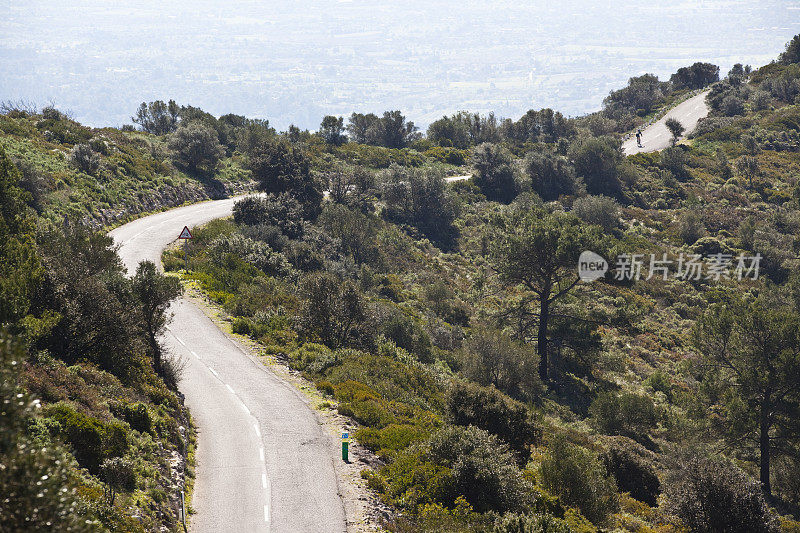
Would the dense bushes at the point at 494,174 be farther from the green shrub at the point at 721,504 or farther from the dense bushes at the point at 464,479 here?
the dense bushes at the point at 464,479

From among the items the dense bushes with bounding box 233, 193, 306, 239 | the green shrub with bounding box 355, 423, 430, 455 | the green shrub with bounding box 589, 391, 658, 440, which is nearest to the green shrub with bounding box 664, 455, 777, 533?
the green shrub with bounding box 355, 423, 430, 455

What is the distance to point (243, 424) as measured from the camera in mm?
19312

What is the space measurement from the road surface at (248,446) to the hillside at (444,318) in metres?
1.14

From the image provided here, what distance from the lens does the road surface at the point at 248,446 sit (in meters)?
14.2

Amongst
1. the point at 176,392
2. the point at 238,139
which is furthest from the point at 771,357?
the point at 238,139

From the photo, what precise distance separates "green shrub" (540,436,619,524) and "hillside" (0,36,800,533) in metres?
0.09

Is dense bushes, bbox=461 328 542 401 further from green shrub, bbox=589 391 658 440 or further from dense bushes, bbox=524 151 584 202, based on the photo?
dense bushes, bbox=524 151 584 202

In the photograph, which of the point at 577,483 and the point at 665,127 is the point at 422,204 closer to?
the point at 577,483

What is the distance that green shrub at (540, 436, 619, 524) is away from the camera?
1762 cm

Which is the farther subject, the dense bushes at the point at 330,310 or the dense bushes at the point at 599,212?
the dense bushes at the point at 599,212

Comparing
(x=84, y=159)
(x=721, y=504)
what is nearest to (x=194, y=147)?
(x=84, y=159)

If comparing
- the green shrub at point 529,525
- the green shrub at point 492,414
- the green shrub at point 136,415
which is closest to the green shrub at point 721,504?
the green shrub at point 492,414

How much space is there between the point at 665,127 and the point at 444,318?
7987 centimetres

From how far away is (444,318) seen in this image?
1686 inches
